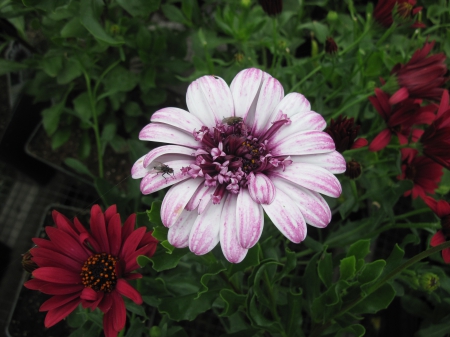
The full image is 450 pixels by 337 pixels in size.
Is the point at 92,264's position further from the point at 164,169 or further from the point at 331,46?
the point at 331,46

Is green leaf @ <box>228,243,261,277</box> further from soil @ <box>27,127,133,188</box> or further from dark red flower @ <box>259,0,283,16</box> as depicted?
soil @ <box>27,127,133,188</box>

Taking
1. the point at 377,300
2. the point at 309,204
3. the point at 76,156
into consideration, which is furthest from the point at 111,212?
the point at 76,156

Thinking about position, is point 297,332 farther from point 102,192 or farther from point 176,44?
point 176,44

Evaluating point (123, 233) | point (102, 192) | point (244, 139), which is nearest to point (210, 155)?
point (244, 139)

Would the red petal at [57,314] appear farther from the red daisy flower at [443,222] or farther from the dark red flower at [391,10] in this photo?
the dark red flower at [391,10]

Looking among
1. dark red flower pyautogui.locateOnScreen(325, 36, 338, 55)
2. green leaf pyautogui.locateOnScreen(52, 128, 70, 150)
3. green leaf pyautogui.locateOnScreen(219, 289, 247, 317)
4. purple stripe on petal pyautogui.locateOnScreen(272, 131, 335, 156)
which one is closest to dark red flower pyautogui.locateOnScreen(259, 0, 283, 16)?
dark red flower pyautogui.locateOnScreen(325, 36, 338, 55)

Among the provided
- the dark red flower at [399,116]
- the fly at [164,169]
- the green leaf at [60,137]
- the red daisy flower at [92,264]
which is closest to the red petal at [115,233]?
the red daisy flower at [92,264]
